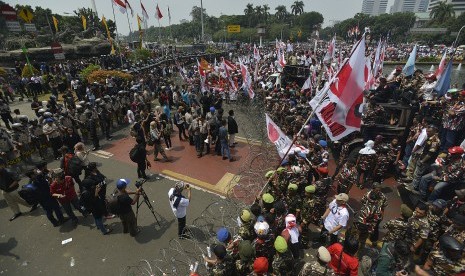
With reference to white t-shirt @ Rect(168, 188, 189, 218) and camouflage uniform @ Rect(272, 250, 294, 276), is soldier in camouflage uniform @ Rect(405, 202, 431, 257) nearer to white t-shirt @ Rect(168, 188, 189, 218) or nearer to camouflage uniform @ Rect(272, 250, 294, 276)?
camouflage uniform @ Rect(272, 250, 294, 276)

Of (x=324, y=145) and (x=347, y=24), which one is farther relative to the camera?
(x=347, y=24)

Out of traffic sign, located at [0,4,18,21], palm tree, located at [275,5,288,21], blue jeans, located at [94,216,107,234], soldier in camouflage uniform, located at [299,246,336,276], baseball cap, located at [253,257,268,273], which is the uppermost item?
palm tree, located at [275,5,288,21]

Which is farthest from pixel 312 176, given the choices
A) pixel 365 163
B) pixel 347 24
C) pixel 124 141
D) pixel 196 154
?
pixel 347 24

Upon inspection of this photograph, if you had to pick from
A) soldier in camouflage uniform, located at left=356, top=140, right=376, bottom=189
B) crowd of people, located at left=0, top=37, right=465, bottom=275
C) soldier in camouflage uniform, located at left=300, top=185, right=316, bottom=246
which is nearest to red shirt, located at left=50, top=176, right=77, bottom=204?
crowd of people, located at left=0, top=37, right=465, bottom=275

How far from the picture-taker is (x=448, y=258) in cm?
381

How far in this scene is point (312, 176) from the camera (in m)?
6.94

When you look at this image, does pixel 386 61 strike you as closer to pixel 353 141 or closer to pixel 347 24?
pixel 353 141

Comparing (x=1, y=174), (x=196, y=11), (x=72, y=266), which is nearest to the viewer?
(x=72, y=266)

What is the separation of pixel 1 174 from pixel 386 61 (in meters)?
52.3

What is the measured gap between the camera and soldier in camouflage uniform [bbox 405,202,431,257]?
15.3ft

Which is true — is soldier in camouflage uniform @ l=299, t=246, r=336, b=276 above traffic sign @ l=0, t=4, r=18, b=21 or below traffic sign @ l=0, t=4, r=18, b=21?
below

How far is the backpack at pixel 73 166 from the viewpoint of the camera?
7145 mm

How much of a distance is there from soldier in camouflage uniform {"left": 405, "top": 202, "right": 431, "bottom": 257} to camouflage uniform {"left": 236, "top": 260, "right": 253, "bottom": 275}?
121 inches

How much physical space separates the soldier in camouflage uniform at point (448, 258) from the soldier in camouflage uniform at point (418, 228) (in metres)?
0.75
